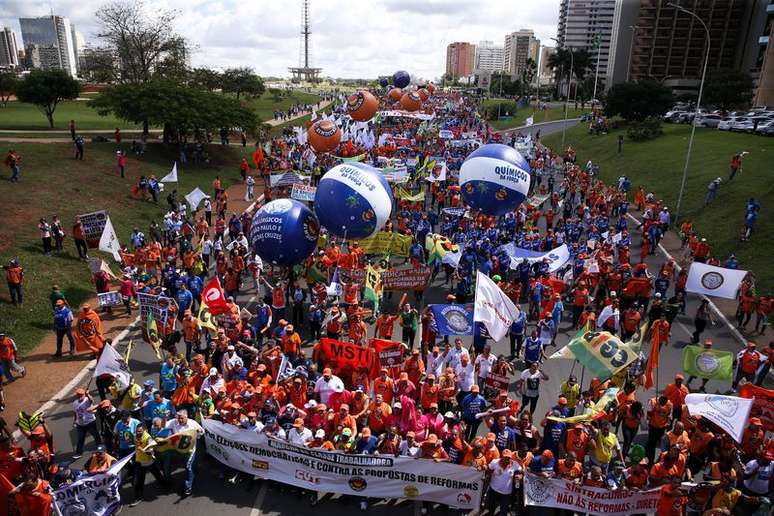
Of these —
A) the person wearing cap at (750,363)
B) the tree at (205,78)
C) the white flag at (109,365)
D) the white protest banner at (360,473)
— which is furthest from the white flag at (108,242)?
the tree at (205,78)

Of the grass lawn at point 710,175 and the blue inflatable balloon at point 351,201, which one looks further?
the grass lawn at point 710,175

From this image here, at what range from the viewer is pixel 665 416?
30.4 ft

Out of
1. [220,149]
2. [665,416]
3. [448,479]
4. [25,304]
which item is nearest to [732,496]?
[665,416]

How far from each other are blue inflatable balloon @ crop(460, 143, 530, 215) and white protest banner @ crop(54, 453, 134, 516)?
15.3m

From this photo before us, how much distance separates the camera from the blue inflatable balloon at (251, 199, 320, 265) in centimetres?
1555

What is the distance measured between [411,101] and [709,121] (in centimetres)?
2851

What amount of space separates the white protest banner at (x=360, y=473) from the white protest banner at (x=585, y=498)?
0.84 metres

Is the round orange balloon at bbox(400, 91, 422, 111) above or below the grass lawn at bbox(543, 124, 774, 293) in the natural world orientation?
above

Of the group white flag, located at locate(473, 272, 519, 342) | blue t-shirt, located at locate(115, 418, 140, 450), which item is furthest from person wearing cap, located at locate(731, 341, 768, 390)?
blue t-shirt, located at locate(115, 418, 140, 450)

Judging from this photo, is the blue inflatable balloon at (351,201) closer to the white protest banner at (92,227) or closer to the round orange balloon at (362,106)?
the white protest banner at (92,227)

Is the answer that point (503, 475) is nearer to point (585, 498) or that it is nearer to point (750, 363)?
point (585, 498)

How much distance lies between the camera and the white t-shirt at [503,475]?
8016mm

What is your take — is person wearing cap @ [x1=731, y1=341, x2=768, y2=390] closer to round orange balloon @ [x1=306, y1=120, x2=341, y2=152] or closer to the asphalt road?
the asphalt road

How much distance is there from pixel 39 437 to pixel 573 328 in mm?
12833
